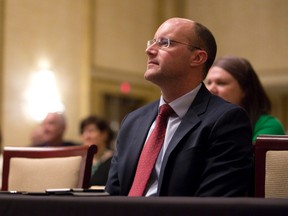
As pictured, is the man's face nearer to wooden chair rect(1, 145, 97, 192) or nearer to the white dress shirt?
the white dress shirt

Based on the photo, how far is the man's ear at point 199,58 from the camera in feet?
8.77

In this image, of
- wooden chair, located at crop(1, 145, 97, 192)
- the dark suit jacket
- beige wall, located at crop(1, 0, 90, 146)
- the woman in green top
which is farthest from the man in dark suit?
beige wall, located at crop(1, 0, 90, 146)

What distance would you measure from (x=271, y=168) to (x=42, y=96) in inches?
253

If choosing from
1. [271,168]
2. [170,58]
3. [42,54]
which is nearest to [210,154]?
[271,168]

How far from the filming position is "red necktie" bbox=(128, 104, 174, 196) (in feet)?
8.24

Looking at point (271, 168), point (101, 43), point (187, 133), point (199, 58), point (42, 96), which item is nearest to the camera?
point (271, 168)

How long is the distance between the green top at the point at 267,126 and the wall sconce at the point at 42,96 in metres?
5.17

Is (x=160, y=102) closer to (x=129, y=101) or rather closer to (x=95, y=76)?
(x=95, y=76)

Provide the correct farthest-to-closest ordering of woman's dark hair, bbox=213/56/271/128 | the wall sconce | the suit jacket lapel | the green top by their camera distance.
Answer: the wall sconce, woman's dark hair, bbox=213/56/271/128, the green top, the suit jacket lapel

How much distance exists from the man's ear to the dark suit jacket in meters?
0.20

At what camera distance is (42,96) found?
8.48 meters

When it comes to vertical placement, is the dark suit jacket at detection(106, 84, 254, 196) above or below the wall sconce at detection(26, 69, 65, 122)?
above

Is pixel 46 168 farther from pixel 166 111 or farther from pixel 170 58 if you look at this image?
pixel 170 58

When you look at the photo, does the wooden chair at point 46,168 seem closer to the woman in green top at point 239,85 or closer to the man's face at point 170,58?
the man's face at point 170,58
